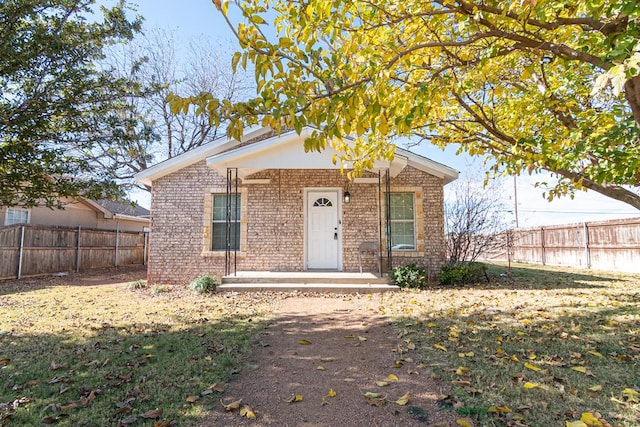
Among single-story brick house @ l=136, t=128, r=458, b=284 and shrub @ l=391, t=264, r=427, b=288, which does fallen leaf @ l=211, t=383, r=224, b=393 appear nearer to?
shrub @ l=391, t=264, r=427, b=288

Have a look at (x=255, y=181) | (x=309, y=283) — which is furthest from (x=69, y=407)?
(x=255, y=181)

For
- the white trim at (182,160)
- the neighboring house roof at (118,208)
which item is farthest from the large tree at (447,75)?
the neighboring house roof at (118,208)

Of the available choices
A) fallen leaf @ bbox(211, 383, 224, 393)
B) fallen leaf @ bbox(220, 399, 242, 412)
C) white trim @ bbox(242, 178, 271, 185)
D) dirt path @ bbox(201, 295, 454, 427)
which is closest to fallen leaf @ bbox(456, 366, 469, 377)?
dirt path @ bbox(201, 295, 454, 427)

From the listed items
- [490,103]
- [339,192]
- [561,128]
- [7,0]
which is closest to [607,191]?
[561,128]

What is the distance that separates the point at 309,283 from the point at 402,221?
11.3ft

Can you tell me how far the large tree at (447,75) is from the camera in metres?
3.00

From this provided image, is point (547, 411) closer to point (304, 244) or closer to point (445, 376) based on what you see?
point (445, 376)

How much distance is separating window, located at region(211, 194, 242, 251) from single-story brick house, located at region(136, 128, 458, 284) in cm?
3

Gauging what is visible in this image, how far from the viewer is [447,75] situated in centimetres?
502

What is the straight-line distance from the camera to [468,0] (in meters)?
3.57

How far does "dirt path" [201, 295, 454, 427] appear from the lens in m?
2.71

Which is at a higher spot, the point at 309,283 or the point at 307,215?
the point at 307,215

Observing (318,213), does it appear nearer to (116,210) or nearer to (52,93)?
(52,93)

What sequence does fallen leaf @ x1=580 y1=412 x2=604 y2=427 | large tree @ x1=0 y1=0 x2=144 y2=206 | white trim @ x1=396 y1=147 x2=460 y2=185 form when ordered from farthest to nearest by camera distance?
white trim @ x1=396 y1=147 x2=460 y2=185, large tree @ x1=0 y1=0 x2=144 y2=206, fallen leaf @ x1=580 y1=412 x2=604 y2=427
